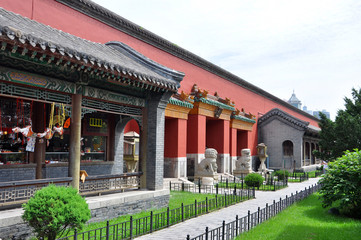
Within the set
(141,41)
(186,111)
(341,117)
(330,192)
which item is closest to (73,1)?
(141,41)

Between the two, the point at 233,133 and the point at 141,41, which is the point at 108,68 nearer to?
the point at 141,41

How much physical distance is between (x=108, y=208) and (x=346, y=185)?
811cm

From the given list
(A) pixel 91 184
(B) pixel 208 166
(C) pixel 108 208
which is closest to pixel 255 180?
(B) pixel 208 166

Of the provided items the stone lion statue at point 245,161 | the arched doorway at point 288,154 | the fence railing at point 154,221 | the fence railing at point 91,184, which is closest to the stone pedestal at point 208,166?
the fence railing at point 154,221

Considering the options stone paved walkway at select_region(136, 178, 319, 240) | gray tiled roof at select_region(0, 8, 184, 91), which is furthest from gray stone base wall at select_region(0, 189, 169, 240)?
gray tiled roof at select_region(0, 8, 184, 91)

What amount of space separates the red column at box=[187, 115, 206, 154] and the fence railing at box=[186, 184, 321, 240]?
7484mm

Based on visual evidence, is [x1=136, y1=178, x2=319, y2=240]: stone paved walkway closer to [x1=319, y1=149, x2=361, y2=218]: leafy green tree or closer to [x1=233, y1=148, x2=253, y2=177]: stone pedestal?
[x1=319, y1=149, x2=361, y2=218]: leafy green tree

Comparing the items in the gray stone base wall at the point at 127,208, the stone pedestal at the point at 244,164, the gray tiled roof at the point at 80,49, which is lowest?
the gray stone base wall at the point at 127,208

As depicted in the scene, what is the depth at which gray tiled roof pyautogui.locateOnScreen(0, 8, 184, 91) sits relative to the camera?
7.51m

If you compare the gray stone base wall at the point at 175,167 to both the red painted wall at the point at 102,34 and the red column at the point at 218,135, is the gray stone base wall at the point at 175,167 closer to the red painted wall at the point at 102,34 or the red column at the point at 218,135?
the red painted wall at the point at 102,34

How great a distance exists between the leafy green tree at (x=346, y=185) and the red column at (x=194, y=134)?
9886mm

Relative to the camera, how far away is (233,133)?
27.4 meters

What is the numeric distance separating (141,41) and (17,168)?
35.7 feet

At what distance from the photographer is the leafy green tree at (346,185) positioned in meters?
11.5
